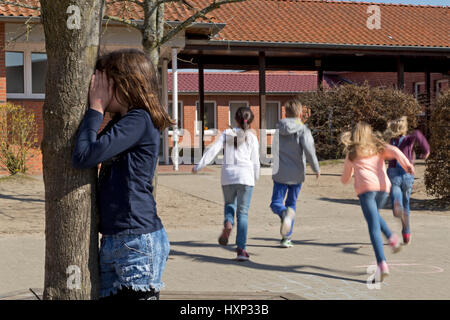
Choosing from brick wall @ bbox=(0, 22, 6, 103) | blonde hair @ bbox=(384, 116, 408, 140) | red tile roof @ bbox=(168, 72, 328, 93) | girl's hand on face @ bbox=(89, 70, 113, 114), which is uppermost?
red tile roof @ bbox=(168, 72, 328, 93)

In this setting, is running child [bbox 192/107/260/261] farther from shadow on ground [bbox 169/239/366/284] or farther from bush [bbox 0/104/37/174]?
bush [bbox 0/104/37/174]

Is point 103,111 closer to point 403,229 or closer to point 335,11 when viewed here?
point 403,229

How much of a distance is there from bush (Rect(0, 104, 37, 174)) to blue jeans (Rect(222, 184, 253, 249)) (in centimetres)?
852

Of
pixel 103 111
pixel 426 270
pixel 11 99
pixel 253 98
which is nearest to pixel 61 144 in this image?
pixel 103 111

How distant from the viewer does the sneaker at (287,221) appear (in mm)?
7070

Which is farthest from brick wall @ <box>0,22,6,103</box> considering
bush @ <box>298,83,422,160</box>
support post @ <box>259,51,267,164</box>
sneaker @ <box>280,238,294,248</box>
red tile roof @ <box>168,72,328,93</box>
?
red tile roof @ <box>168,72,328,93</box>

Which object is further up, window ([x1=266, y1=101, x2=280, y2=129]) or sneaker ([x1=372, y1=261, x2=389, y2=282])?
window ([x1=266, y1=101, x2=280, y2=129])

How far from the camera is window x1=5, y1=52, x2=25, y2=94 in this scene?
16578mm

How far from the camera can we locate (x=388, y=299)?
515cm

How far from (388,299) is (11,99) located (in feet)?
43.8

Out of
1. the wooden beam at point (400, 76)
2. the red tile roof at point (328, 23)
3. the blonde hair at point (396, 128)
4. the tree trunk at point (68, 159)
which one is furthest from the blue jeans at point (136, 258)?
the wooden beam at point (400, 76)

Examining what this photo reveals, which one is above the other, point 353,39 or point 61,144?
point 353,39

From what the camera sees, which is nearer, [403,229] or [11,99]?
[403,229]

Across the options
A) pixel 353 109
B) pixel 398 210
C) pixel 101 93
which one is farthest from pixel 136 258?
pixel 353 109
